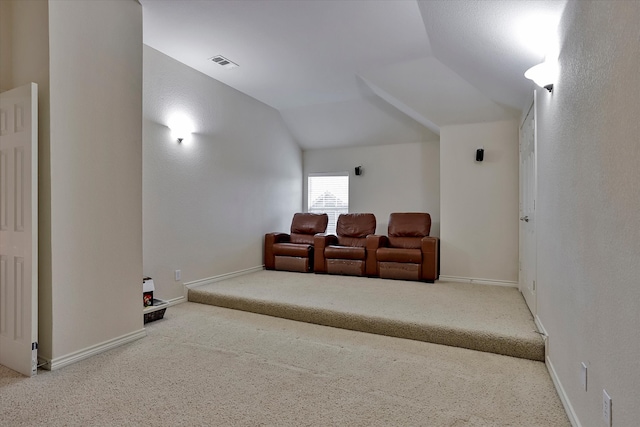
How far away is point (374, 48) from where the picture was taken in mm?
3590

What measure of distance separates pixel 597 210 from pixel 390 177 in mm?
4619

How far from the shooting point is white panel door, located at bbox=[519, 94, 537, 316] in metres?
3.16

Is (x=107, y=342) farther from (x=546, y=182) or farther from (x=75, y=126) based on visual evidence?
(x=546, y=182)

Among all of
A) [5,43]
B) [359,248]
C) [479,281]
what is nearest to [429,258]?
[479,281]

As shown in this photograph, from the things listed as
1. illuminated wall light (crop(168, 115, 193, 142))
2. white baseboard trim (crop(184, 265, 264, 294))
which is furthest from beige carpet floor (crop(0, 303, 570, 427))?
illuminated wall light (crop(168, 115, 193, 142))

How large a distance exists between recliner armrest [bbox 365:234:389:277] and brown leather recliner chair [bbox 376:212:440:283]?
5 centimetres

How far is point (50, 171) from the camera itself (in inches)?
93.0

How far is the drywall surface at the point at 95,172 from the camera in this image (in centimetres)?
241

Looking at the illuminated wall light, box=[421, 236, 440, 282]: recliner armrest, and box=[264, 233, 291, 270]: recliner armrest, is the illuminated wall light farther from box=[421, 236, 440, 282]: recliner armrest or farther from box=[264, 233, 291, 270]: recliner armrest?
box=[421, 236, 440, 282]: recliner armrest

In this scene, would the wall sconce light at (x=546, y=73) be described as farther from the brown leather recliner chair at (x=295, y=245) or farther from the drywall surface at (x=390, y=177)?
the brown leather recliner chair at (x=295, y=245)

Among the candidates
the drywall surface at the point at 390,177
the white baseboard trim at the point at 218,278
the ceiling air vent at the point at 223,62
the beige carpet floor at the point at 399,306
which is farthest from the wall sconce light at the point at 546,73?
the white baseboard trim at the point at 218,278

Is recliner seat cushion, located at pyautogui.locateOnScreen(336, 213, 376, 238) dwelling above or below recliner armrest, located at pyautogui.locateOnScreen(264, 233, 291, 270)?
above

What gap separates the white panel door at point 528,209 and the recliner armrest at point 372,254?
1.73m

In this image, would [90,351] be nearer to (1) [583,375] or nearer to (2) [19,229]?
(2) [19,229]
